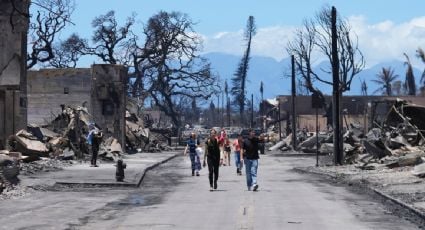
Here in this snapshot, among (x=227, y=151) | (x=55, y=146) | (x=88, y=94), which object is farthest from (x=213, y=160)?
(x=88, y=94)

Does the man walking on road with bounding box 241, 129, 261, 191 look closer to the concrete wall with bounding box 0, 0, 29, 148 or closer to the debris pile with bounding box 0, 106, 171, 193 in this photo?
the debris pile with bounding box 0, 106, 171, 193

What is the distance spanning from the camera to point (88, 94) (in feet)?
172

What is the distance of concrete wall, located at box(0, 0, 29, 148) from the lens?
28031mm

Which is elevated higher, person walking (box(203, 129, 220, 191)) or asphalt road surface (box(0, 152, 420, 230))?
person walking (box(203, 129, 220, 191))

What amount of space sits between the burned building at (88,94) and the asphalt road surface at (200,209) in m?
29.7

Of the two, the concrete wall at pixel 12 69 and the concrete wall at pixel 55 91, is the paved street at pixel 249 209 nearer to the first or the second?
the concrete wall at pixel 12 69

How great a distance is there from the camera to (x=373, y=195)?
19.8 metres

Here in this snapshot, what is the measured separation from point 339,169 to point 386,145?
3.10 m

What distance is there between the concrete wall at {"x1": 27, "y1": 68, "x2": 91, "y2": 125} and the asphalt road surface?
100 feet

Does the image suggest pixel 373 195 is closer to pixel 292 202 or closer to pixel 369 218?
pixel 292 202

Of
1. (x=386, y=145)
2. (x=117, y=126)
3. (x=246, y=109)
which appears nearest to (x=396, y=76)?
(x=246, y=109)

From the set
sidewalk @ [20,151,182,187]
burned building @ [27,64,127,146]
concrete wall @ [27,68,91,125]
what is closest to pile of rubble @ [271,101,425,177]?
sidewalk @ [20,151,182,187]

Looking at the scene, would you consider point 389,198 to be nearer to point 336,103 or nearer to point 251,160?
point 251,160

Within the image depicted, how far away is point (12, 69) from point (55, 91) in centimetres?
2459
